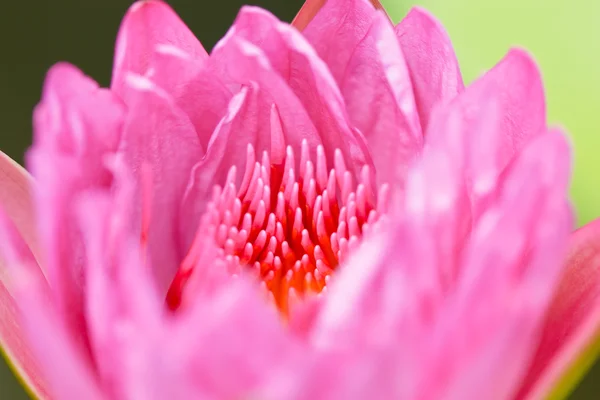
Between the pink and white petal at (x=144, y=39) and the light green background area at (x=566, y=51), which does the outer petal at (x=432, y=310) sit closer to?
the pink and white petal at (x=144, y=39)

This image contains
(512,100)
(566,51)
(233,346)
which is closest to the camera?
(233,346)

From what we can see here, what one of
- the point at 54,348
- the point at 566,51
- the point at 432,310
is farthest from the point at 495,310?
the point at 566,51

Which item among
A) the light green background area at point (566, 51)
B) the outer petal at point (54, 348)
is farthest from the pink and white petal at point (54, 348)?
the light green background area at point (566, 51)

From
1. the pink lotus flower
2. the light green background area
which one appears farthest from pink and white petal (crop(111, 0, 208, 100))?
the light green background area

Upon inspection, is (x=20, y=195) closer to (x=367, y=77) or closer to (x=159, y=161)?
(x=159, y=161)

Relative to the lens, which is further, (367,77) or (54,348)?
(367,77)

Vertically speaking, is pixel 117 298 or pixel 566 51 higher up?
pixel 566 51
